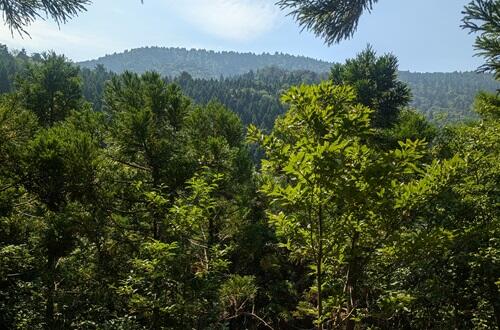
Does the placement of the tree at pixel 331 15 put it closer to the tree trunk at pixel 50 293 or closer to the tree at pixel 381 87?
the tree trunk at pixel 50 293

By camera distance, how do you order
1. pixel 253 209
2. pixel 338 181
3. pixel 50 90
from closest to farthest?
1. pixel 338 181
2. pixel 253 209
3. pixel 50 90

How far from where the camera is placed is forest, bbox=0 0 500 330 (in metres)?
4.01

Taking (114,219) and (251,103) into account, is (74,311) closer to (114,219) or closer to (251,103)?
(114,219)

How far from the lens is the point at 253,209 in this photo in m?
17.0

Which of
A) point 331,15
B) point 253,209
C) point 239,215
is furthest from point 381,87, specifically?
point 331,15

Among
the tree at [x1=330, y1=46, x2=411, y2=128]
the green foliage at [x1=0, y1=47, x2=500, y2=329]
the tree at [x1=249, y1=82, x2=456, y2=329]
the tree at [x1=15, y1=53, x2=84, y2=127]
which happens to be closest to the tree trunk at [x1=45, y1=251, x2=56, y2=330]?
the green foliage at [x1=0, y1=47, x2=500, y2=329]

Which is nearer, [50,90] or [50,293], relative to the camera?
[50,293]

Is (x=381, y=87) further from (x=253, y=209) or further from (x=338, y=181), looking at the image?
(x=338, y=181)

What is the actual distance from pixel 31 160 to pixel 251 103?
110 meters

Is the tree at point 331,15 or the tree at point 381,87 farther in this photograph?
the tree at point 381,87

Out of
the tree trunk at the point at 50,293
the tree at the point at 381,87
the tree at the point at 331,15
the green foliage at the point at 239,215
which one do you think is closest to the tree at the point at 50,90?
the green foliage at the point at 239,215

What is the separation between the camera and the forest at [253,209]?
401 centimetres

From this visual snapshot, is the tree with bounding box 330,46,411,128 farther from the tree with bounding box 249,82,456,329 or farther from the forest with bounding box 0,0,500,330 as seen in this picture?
the tree with bounding box 249,82,456,329

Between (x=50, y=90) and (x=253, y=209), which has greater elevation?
(x=50, y=90)
